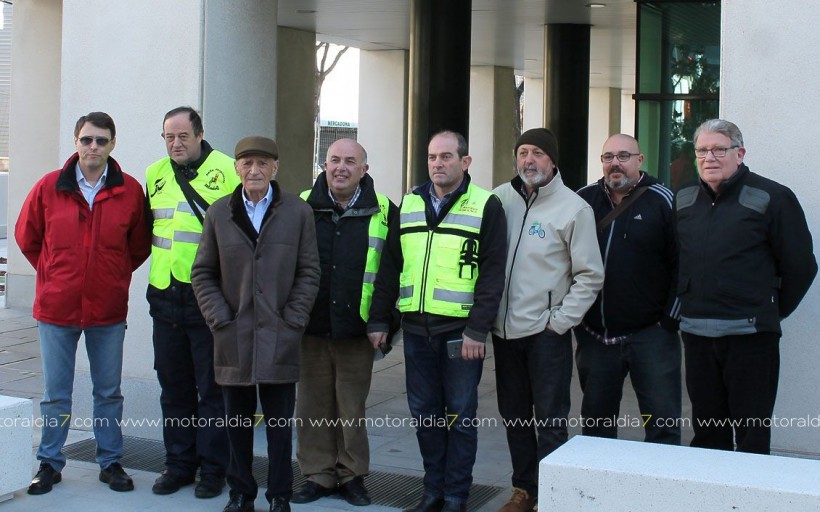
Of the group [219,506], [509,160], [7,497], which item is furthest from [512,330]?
[509,160]

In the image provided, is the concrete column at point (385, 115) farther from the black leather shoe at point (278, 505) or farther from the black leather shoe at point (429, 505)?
the black leather shoe at point (278, 505)

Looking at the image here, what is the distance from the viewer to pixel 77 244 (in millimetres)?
5605

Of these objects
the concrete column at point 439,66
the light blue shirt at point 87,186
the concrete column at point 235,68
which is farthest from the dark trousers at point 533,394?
the concrete column at point 439,66

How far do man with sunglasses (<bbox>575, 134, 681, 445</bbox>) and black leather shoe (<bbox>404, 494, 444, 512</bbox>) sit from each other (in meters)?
1.03

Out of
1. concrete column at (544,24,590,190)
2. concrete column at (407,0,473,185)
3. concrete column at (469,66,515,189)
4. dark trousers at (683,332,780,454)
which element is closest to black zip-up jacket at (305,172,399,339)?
dark trousers at (683,332,780,454)

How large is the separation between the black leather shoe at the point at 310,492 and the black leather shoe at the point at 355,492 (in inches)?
3.5

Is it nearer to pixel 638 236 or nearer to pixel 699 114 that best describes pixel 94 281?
pixel 638 236

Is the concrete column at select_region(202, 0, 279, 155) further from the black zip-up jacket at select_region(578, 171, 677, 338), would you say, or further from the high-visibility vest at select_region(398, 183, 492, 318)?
the black zip-up jacket at select_region(578, 171, 677, 338)

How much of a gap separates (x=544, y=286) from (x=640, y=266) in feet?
1.66

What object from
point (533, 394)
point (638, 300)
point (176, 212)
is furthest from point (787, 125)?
point (176, 212)

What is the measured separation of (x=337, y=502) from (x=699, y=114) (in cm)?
573

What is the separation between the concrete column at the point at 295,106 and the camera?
57.9ft

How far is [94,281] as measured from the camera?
5.63m

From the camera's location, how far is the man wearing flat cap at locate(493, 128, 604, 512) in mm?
4953
